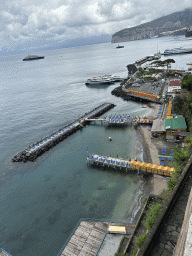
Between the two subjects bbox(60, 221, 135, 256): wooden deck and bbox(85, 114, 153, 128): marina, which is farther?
bbox(85, 114, 153, 128): marina

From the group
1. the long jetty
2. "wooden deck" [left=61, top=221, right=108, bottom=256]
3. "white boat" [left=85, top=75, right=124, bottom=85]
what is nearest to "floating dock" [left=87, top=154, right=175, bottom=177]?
"wooden deck" [left=61, top=221, right=108, bottom=256]

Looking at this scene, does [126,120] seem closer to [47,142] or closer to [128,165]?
[128,165]

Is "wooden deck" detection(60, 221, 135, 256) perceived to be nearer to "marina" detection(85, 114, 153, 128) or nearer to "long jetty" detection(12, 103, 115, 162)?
"long jetty" detection(12, 103, 115, 162)

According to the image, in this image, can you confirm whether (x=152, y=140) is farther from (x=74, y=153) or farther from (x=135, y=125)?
(x=74, y=153)

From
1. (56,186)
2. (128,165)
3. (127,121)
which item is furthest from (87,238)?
(127,121)

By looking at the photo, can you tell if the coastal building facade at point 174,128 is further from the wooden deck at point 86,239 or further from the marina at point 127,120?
the wooden deck at point 86,239

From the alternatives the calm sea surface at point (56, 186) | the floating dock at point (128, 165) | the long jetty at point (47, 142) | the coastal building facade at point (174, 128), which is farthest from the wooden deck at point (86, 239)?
the coastal building facade at point (174, 128)
